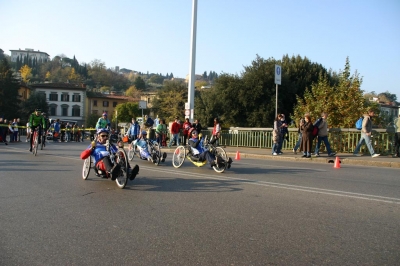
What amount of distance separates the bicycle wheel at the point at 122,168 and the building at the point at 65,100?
92.4m

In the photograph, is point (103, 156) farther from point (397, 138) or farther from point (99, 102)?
point (99, 102)

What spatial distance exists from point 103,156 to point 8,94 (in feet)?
227

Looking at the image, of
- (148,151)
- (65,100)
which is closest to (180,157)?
(148,151)

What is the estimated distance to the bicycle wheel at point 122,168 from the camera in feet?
28.0

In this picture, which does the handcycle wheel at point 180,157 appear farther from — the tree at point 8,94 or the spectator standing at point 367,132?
the tree at point 8,94

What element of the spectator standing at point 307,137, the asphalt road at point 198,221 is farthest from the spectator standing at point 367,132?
the asphalt road at point 198,221

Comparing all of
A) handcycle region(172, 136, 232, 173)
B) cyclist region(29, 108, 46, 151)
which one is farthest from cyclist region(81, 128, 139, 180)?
cyclist region(29, 108, 46, 151)

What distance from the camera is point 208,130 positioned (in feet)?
85.1

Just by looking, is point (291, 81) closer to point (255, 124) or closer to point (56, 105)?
point (255, 124)

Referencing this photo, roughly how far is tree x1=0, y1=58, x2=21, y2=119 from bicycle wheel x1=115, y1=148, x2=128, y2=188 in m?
66.9

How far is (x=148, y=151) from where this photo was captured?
13.5 m

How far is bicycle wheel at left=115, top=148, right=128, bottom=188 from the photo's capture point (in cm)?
854

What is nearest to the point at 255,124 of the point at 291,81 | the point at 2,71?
the point at 291,81

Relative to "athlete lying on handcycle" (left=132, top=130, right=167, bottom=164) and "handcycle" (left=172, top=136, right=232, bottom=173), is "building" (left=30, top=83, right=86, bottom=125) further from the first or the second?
"handcycle" (left=172, top=136, right=232, bottom=173)
